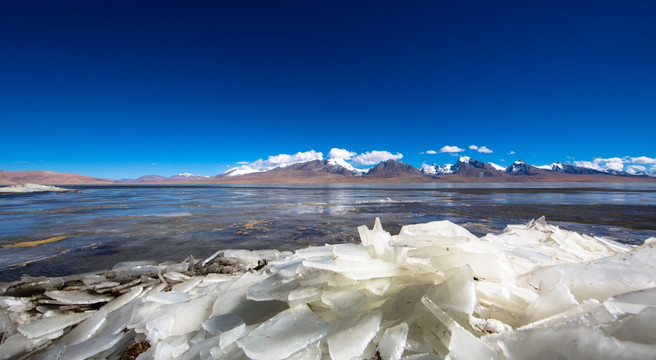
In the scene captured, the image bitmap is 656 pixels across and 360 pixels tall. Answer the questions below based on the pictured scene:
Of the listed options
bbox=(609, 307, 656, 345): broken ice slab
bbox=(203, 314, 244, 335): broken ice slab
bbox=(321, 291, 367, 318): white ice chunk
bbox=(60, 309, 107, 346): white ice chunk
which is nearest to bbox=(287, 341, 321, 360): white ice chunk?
bbox=(321, 291, 367, 318): white ice chunk

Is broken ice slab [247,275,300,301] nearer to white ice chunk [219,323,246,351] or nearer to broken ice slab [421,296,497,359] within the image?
white ice chunk [219,323,246,351]

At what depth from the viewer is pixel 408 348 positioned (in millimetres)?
1269

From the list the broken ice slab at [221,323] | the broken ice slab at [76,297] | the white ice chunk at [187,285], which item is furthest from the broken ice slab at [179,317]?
the broken ice slab at [76,297]

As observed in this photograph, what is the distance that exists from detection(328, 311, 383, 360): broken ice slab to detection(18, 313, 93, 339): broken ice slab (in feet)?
7.08

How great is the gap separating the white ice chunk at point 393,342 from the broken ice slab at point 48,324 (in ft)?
7.81

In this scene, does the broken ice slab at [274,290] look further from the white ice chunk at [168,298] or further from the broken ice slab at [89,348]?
the broken ice slab at [89,348]

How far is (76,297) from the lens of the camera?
2.47 metres

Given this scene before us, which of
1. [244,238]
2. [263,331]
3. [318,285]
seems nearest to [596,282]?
[318,285]

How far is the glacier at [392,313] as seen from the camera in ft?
3.59

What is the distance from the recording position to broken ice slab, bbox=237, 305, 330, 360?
1242 mm

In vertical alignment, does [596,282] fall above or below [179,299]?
above

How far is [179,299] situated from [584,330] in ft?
7.78

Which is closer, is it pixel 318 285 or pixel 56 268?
pixel 318 285

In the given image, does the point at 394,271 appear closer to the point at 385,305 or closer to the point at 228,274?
the point at 385,305
